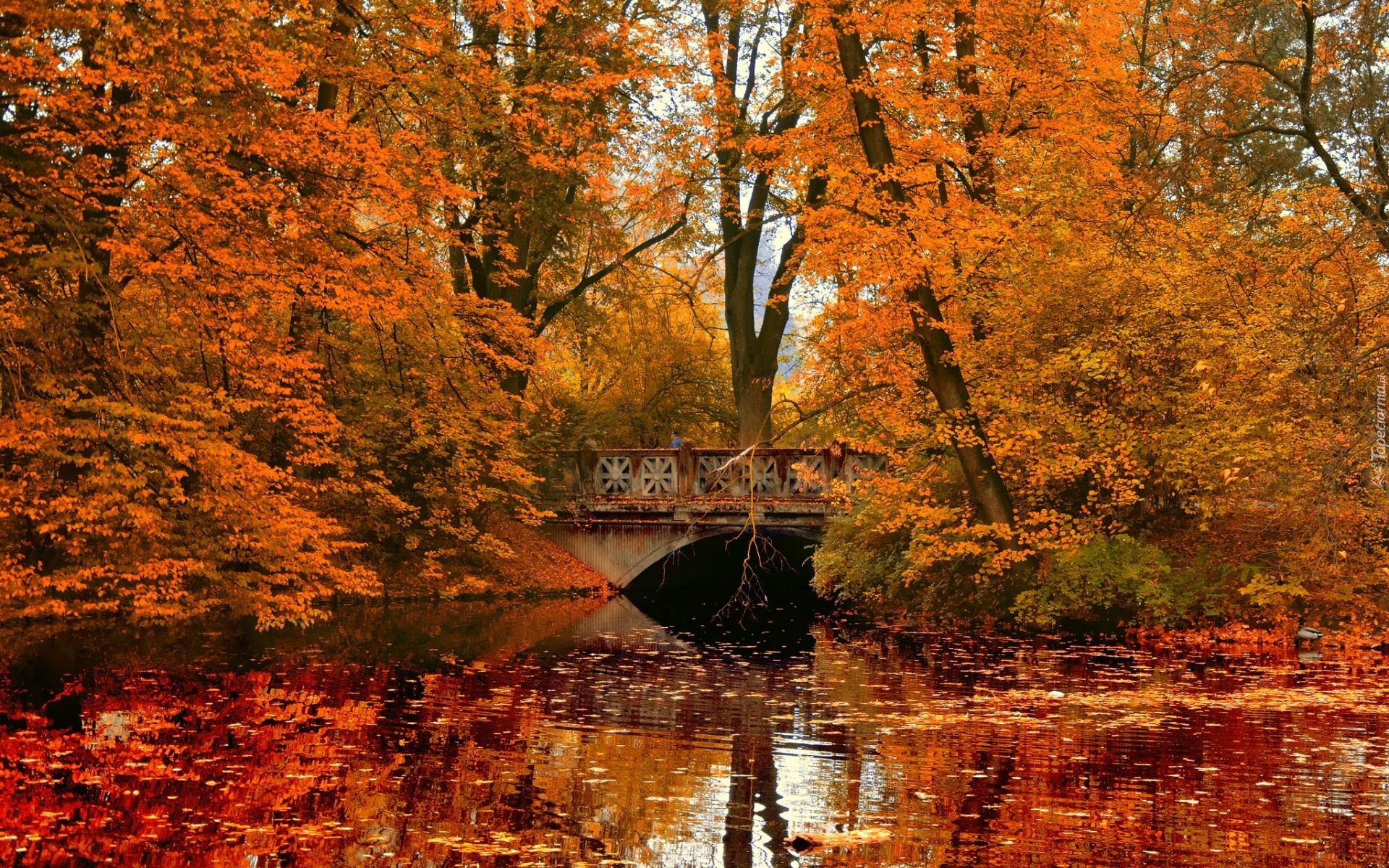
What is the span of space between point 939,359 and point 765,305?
23.0ft

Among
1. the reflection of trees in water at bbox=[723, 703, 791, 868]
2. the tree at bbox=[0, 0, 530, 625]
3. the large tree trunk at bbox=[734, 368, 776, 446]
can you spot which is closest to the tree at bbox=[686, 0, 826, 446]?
the large tree trunk at bbox=[734, 368, 776, 446]

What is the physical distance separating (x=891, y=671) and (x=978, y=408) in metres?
4.74

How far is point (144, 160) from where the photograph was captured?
13.7 m

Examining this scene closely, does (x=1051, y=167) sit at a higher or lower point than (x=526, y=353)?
higher

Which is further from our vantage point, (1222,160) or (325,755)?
(1222,160)

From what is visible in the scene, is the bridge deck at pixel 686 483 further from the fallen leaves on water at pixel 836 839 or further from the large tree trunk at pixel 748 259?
the fallen leaves on water at pixel 836 839

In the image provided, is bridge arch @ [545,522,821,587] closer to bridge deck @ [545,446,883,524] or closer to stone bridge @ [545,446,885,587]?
stone bridge @ [545,446,885,587]

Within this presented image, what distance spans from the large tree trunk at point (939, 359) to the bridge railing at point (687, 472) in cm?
548

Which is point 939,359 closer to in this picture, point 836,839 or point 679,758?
point 679,758

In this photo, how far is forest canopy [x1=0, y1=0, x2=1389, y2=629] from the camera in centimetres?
1252

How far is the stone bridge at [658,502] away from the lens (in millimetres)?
25250

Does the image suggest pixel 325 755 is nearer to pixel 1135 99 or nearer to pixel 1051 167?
pixel 1051 167

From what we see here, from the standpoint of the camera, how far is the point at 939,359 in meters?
17.7

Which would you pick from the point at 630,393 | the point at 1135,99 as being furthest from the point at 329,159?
the point at 630,393
